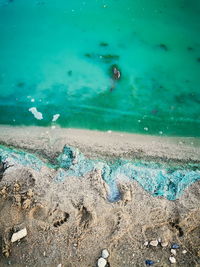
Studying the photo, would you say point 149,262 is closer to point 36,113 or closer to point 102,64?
point 36,113

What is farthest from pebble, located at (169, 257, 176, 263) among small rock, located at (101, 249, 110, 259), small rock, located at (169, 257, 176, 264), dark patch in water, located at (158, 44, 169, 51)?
dark patch in water, located at (158, 44, 169, 51)

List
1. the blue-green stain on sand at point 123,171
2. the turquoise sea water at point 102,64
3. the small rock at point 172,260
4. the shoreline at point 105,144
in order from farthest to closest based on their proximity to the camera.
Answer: the turquoise sea water at point 102,64, the shoreline at point 105,144, the blue-green stain on sand at point 123,171, the small rock at point 172,260

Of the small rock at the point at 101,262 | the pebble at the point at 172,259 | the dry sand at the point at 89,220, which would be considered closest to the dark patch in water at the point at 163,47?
the dry sand at the point at 89,220

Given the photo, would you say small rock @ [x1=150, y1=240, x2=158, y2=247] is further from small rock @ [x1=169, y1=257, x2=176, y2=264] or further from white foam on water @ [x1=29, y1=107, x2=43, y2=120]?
white foam on water @ [x1=29, y1=107, x2=43, y2=120]

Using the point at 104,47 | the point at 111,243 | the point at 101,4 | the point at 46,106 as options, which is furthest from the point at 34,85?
the point at 111,243

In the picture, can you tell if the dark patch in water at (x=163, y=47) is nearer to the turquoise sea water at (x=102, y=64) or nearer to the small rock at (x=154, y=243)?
the turquoise sea water at (x=102, y=64)
